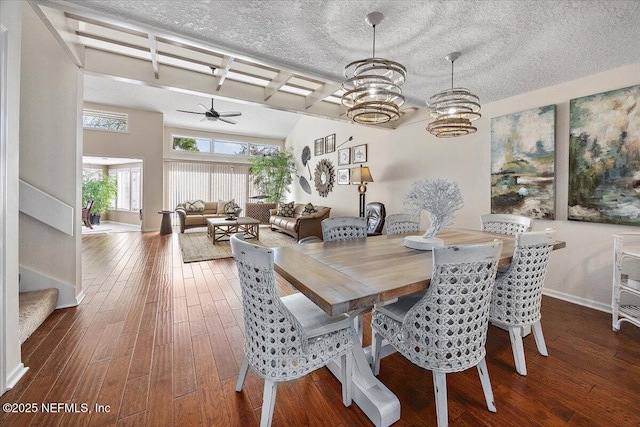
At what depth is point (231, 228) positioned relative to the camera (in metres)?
6.45

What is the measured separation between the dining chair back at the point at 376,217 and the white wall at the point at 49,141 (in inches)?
158

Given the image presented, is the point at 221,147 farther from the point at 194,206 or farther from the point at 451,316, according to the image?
the point at 451,316

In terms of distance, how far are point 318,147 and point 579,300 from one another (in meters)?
6.05

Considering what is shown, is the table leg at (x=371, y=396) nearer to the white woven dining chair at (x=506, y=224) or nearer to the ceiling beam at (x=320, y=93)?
the white woven dining chair at (x=506, y=224)

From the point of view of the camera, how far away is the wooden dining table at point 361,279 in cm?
112

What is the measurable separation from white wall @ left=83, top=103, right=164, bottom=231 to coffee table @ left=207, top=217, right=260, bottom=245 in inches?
87.9

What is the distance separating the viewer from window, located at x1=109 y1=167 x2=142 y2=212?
8156mm

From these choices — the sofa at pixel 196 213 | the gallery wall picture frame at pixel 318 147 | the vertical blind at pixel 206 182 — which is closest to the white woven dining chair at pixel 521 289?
the gallery wall picture frame at pixel 318 147

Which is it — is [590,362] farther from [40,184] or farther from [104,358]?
[40,184]

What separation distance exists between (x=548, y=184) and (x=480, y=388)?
261 cm

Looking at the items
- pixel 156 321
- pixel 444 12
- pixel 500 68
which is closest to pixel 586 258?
pixel 500 68

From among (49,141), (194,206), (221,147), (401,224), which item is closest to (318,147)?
(221,147)

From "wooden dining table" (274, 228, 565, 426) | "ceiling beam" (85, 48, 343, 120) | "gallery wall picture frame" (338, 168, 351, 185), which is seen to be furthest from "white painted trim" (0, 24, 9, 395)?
"gallery wall picture frame" (338, 168, 351, 185)

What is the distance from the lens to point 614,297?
232cm
